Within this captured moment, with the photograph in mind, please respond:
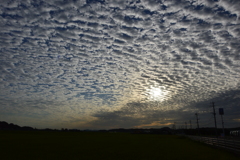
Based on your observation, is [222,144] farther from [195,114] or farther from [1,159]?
[195,114]

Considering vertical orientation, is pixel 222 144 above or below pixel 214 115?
below

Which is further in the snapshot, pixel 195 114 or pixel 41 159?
pixel 195 114

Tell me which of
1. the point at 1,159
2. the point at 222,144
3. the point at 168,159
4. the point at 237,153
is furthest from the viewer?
the point at 222,144

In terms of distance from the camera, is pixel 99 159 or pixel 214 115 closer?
pixel 99 159

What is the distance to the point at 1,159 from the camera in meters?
15.9

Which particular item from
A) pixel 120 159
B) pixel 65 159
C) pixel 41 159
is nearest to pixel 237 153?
pixel 120 159

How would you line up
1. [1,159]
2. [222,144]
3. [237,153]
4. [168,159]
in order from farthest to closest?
[222,144]
[237,153]
[168,159]
[1,159]

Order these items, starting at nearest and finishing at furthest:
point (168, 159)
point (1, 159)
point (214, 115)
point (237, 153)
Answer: point (1, 159) → point (168, 159) → point (237, 153) → point (214, 115)

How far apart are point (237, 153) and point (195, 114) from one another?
98450mm

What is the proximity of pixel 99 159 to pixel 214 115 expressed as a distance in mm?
57711

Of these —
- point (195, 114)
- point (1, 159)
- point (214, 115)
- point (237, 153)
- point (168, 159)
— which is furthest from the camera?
point (195, 114)

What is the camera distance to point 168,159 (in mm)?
16969

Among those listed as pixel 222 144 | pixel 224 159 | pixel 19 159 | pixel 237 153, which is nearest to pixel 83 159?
pixel 19 159

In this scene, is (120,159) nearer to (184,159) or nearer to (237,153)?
(184,159)
